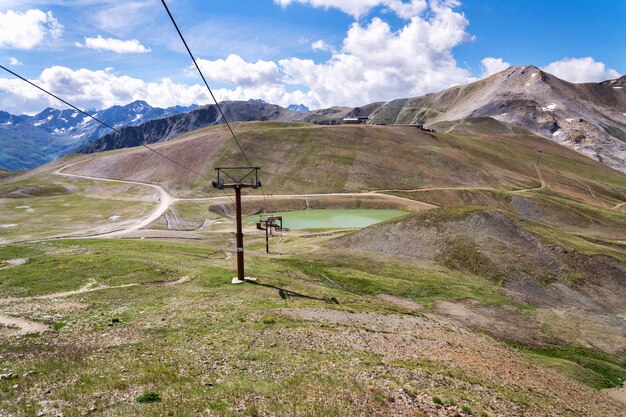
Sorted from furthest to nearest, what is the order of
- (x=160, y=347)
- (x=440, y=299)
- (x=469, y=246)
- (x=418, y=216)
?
(x=418, y=216)
(x=469, y=246)
(x=440, y=299)
(x=160, y=347)

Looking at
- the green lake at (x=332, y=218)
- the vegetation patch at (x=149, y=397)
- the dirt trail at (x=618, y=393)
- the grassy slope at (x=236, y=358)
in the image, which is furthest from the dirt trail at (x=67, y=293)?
the green lake at (x=332, y=218)

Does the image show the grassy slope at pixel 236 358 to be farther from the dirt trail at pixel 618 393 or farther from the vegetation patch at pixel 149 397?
the dirt trail at pixel 618 393

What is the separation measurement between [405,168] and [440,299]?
129002 mm

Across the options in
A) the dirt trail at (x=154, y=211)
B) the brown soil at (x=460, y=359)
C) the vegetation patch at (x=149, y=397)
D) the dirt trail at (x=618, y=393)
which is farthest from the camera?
the dirt trail at (x=154, y=211)

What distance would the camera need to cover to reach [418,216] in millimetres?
79875

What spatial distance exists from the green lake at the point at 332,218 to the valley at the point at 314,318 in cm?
1551

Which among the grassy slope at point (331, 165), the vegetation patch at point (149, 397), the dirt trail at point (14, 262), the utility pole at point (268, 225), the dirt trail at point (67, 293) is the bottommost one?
the utility pole at point (268, 225)

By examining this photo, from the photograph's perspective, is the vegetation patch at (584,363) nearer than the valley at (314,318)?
No

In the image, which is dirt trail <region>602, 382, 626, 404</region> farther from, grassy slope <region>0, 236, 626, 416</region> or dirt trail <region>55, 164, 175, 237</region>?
dirt trail <region>55, 164, 175, 237</region>

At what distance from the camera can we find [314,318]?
1243 inches

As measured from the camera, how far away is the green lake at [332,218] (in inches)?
4590

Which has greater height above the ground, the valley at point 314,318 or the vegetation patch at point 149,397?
the vegetation patch at point 149,397

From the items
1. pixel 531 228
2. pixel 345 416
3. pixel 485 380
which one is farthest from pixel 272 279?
pixel 531 228

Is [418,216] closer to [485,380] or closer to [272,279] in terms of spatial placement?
[272,279]
